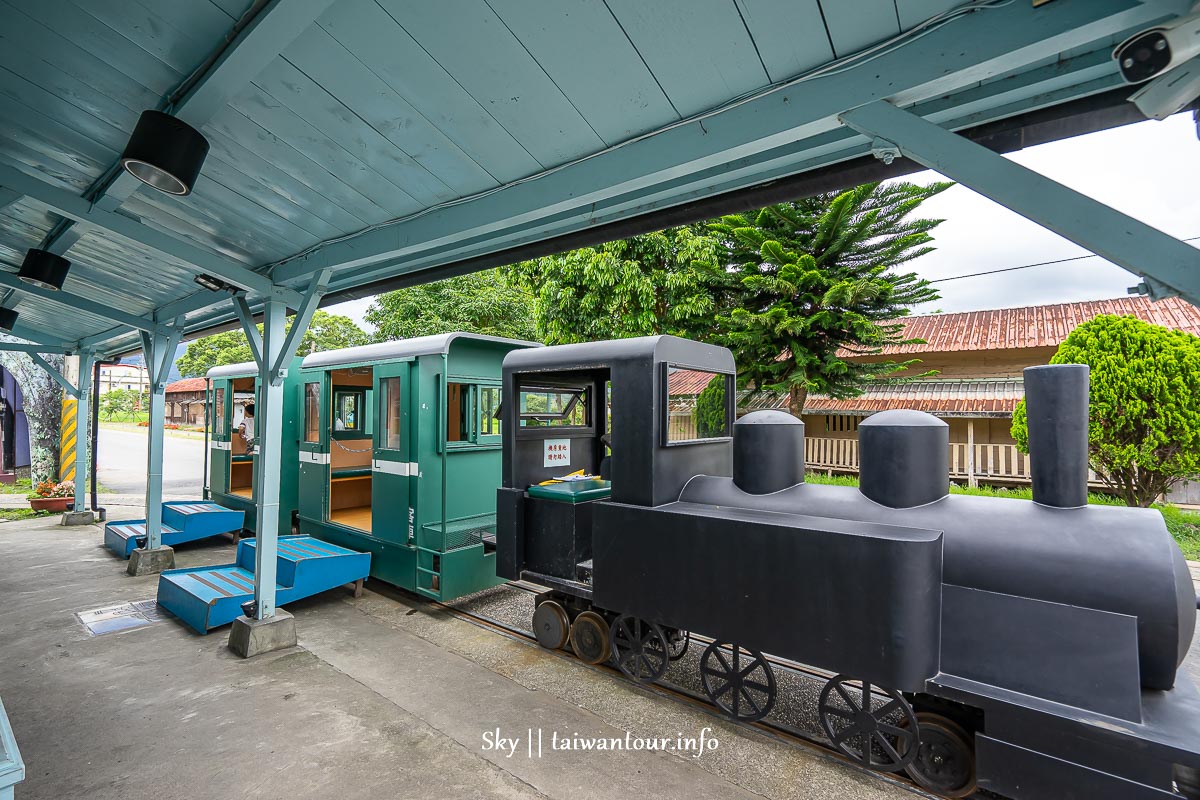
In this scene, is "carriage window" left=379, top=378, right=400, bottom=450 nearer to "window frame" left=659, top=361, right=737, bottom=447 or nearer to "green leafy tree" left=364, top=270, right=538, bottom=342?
"window frame" left=659, top=361, right=737, bottom=447

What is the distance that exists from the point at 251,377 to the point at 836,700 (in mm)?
8994

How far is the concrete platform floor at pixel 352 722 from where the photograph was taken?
2.75 metres

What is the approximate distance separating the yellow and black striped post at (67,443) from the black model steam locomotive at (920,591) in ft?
45.8

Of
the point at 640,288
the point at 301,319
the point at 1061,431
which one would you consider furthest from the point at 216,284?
the point at 640,288

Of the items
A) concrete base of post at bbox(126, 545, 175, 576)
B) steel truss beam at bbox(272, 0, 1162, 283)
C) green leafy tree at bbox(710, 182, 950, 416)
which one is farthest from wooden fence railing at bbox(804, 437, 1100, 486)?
concrete base of post at bbox(126, 545, 175, 576)

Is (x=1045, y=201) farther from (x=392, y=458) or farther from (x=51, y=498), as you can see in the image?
(x=51, y=498)

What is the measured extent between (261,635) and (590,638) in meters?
2.67

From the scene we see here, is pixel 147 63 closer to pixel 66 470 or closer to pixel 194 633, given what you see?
pixel 194 633

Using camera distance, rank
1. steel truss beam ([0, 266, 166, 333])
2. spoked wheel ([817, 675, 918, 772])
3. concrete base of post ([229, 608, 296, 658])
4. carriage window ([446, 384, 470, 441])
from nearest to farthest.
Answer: spoked wheel ([817, 675, 918, 772])
concrete base of post ([229, 608, 296, 658])
steel truss beam ([0, 266, 166, 333])
carriage window ([446, 384, 470, 441])

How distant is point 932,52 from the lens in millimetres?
1801

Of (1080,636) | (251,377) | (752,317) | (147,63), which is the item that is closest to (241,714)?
(147,63)

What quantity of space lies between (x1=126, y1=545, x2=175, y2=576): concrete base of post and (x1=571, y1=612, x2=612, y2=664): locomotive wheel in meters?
5.64

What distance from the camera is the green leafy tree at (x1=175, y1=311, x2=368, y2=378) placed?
24.6 metres

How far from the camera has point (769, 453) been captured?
347cm
